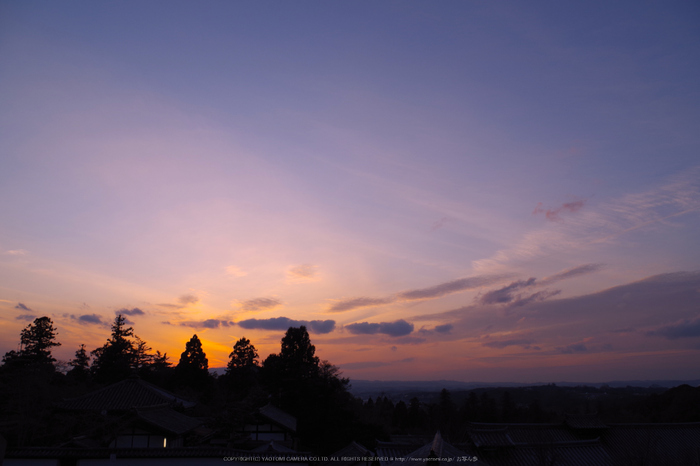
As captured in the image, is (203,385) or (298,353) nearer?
(298,353)

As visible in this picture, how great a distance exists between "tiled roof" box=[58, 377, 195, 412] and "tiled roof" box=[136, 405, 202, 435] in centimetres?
170

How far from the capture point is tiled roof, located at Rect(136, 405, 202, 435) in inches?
895

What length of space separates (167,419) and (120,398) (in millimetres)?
5771

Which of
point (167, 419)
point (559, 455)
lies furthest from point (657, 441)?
point (167, 419)

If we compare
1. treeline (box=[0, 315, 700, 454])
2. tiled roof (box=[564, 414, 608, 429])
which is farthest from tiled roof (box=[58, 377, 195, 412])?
tiled roof (box=[564, 414, 608, 429])

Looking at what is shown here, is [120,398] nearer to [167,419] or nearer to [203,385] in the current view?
[167,419]

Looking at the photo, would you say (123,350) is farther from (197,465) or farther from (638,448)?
(638,448)

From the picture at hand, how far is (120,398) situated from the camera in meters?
28.4

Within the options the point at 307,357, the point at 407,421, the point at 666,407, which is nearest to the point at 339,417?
the point at 307,357

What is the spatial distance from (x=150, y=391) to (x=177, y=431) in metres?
7.43

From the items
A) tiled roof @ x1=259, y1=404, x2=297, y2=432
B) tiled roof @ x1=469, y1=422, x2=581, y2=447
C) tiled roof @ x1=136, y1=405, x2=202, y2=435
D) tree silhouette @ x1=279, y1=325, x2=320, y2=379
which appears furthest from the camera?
tree silhouette @ x1=279, y1=325, x2=320, y2=379

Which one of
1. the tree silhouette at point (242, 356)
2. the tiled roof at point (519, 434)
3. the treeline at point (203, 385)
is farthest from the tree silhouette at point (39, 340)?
the tiled roof at point (519, 434)

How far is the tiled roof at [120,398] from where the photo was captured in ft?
86.6

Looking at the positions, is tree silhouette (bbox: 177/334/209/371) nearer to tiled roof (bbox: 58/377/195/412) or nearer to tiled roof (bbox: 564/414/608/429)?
tiled roof (bbox: 58/377/195/412)
